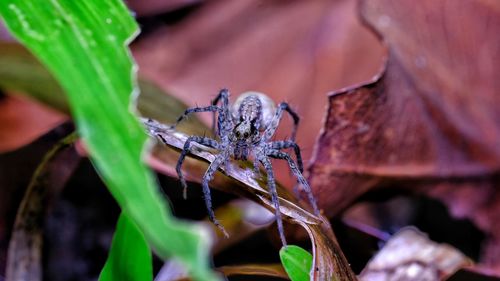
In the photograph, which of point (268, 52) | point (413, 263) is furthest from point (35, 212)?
point (268, 52)

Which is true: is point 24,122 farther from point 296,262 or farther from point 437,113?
point 437,113

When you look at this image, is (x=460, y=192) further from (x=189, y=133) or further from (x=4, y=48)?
(x=4, y=48)

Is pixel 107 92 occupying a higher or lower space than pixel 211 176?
higher

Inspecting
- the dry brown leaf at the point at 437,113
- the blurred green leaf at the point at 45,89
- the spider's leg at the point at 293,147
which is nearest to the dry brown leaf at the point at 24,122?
the blurred green leaf at the point at 45,89

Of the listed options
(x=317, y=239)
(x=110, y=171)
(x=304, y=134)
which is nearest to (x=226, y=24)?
(x=304, y=134)

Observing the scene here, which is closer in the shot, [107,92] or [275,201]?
[107,92]
